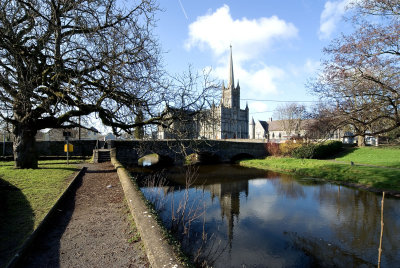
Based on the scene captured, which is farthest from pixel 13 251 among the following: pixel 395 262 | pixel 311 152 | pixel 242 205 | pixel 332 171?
pixel 311 152

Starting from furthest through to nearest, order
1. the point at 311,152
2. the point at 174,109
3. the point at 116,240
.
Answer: the point at 311,152, the point at 174,109, the point at 116,240

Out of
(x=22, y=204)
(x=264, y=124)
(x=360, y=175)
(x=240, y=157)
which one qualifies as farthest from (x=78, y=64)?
(x=264, y=124)

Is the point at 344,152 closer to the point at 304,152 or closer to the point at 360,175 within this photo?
the point at 304,152

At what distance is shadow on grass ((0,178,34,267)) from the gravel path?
11.0 inches

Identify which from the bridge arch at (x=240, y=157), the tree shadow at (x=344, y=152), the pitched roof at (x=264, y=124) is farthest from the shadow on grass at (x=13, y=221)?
the pitched roof at (x=264, y=124)

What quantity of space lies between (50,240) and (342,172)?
63.8 ft

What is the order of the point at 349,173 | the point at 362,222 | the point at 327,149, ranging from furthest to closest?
the point at 327,149 < the point at 349,173 < the point at 362,222

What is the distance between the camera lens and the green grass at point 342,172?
15240mm

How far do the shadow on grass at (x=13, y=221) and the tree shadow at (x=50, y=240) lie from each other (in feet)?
0.68

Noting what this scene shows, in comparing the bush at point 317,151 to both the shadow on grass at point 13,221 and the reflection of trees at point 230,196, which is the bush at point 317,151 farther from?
the shadow on grass at point 13,221

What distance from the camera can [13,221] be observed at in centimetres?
508

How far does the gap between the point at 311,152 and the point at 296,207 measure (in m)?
17.2

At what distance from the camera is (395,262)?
6230 mm

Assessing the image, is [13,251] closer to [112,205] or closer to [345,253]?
[112,205]
